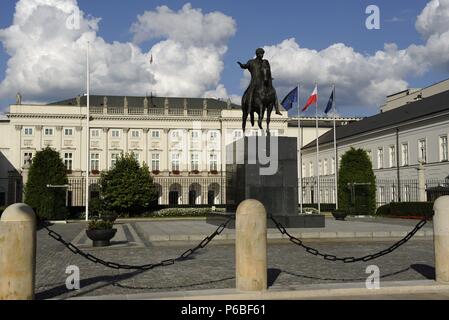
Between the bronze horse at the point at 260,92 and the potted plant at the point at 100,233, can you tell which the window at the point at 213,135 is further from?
the potted plant at the point at 100,233

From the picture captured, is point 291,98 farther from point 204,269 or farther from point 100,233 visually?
point 204,269

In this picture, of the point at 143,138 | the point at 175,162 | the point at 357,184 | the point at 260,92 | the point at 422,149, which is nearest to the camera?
the point at 260,92

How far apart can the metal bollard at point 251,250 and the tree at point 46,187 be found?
3275 cm

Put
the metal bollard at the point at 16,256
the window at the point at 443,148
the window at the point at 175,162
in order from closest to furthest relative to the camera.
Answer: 1. the metal bollard at the point at 16,256
2. the window at the point at 443,148
3. the window at the point at 175,162

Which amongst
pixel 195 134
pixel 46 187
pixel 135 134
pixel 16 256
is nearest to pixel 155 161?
pixel 135 134

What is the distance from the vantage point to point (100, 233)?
15891 millimetres

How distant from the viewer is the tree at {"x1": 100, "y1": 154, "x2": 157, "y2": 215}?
46531 mm

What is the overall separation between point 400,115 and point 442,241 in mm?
50187

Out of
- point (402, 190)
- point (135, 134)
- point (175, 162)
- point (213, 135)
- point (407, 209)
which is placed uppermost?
point (135, 134)

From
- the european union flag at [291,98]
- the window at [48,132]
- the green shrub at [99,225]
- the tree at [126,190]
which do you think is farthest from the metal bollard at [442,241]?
the window at [48,132]

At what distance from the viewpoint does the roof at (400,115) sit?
48109 millimetres

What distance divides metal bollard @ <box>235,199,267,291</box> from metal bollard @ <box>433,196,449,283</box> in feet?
9.60

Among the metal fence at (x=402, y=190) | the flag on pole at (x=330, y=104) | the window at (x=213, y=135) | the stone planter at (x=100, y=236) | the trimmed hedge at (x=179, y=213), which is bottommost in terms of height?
the trimmed hedge at (x=179, y=213)
